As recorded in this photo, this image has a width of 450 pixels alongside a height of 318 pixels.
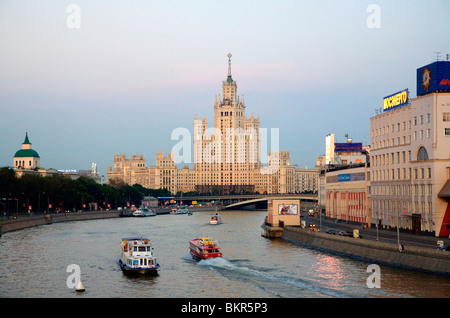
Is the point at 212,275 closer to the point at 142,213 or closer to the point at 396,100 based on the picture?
the point at 396,100

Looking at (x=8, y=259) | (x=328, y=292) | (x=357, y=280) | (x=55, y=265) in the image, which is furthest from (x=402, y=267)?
(x=8, y=259)

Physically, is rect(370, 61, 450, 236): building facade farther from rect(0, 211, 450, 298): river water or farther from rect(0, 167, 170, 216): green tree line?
rect(0, 167, 170, 216): green tree line

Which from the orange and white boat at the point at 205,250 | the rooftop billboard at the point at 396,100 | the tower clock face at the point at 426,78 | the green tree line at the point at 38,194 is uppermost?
the tower clock face at the point at 426,78

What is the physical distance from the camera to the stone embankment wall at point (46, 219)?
110 meters

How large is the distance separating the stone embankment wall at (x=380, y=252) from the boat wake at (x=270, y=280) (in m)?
10.1

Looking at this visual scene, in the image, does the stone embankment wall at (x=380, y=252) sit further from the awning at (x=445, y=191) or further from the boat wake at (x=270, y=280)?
the awning at (x=445, y=191)

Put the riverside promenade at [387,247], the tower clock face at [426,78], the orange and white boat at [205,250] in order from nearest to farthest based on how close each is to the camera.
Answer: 1. the riverside promenade at [387,247]
2. the orange and white boat at [205,250]
3. the tower clock face at [426,78]

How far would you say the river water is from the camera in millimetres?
51406

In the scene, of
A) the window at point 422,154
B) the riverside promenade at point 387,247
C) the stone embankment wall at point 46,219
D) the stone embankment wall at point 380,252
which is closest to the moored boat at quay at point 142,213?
the stone embankment wall at point 46,219

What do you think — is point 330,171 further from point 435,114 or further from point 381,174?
point 435,114

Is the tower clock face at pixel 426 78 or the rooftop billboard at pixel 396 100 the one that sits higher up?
the tower clock face at pixel 426 78

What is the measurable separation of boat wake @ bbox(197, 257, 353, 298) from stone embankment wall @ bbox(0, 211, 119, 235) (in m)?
49.6

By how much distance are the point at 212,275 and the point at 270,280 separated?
22.3 ft

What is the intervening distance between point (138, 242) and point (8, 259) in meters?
14.9
